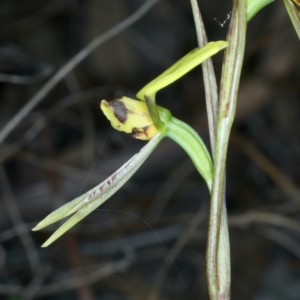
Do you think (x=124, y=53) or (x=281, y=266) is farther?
(x=124, y=53)

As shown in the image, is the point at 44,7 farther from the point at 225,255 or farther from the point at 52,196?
the point at 225,255

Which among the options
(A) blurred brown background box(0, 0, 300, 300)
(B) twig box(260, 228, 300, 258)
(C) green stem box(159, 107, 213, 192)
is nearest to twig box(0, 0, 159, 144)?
(A) blurred brown background box(0, 0, 300, 300)

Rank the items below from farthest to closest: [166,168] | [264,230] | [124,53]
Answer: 1. [124,53]
2. [166,168]
3. [264,230]

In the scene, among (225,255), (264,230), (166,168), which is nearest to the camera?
(225,255)

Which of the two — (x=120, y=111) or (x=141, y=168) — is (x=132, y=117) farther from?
(x=141, y=168)

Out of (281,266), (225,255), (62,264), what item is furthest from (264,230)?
(225,255)

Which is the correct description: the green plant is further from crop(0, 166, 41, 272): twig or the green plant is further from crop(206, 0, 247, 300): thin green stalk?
crop(0, 166, 41, 272): twig

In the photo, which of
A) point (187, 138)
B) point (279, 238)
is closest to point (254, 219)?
point (279, 238)
